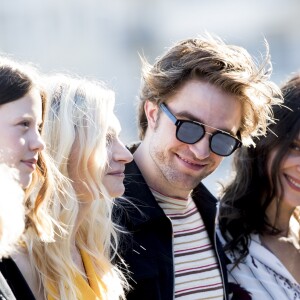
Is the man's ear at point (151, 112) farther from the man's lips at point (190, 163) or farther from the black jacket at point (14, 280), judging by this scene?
the black jacket at point (14, 280)

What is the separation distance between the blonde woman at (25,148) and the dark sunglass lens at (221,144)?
2.81 feet

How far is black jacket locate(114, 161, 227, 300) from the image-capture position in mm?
2928

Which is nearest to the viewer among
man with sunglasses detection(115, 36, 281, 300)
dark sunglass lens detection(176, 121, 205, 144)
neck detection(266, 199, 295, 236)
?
man with sunglasses detection(115, 36, 281, 300)

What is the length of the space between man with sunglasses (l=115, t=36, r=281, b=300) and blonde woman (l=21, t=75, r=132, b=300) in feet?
0.53

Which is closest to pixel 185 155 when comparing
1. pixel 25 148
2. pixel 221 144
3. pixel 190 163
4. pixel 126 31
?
pixel 190 163

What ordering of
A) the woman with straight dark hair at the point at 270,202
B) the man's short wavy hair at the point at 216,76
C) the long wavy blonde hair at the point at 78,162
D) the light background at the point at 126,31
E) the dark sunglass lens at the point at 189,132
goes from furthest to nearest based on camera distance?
1. the light background at the point at 126,31
2. the woman with straight dark hair at the point at 270,202
3. the man's short wavy hair at the point at 216,76
4. the dark sunglass lens at the point at 189,132
5. the long wavy blonde hair at the point at 78,162

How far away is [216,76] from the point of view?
329 cm

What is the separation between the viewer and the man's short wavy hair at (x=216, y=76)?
10.9 ft

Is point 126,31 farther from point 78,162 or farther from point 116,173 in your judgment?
point 78,162

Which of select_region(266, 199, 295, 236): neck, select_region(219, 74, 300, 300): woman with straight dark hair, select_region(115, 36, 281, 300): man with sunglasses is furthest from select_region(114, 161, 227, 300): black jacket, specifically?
select_region(266, 199, 295, 236): neck

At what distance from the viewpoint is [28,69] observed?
8.39 ft

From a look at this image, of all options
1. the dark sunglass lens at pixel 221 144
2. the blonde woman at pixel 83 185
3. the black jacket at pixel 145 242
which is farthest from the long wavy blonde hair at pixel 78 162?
the dark sunglass lens at pixel 221 144

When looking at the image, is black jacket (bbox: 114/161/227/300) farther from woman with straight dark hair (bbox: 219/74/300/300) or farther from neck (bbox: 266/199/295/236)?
neck (bbox: 266/199/295/236)

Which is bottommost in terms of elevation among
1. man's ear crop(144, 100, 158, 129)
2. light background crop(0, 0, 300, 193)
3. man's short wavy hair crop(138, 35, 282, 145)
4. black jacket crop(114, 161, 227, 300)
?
light background crop(0, 0, 300, 193)
